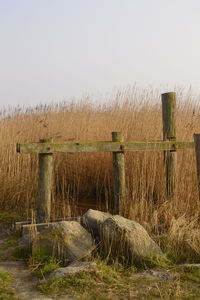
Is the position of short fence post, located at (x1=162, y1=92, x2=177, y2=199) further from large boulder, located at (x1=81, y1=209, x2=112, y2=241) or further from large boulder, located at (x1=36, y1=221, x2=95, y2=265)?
large boulder, located at (x1=36, y1=221, x2=95, y2=265)

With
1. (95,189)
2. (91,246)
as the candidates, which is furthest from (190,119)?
(91,246)

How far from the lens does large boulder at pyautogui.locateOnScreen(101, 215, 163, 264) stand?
4.19 meters

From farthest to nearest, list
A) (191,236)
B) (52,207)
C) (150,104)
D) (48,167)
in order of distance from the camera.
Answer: (150,104) < (52,207) < (48,167) < (191,236)

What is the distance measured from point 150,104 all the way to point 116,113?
2.17 ft

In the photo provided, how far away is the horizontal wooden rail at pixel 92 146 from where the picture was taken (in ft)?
16.9

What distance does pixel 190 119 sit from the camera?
25.6 ft

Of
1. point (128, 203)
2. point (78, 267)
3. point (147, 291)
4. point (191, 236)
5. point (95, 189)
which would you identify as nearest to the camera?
point (147, 291)

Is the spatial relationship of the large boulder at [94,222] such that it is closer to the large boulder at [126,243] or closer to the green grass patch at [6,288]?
the large boulder at [126,243]

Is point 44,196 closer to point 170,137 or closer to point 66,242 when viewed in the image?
point 66,242

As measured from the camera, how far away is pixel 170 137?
6.38m

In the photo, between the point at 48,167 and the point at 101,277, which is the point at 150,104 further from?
the point at 101,277

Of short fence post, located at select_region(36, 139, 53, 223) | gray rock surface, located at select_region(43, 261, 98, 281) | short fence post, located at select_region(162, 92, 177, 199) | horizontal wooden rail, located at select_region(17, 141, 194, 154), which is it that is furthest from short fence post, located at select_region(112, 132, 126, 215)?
gray rock surface, located at select_region(43, 261, 98, 281)

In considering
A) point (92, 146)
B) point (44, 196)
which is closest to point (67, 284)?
point (44, 196)

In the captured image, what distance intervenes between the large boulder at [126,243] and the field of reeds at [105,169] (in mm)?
464
